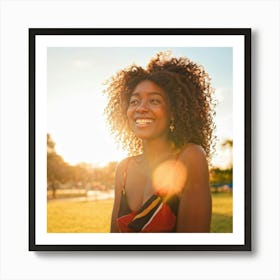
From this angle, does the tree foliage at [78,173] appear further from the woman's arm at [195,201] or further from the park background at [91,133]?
the woman's arm at [195,201]

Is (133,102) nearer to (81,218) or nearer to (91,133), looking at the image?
(91,133)

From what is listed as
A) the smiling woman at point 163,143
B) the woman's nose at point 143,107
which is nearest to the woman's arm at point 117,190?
the smiling woman at point 163,143

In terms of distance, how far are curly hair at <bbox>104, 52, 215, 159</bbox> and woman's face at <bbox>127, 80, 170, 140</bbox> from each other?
27 millimetres

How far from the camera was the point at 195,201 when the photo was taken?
87.7 inches

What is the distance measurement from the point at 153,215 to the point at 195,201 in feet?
0.72

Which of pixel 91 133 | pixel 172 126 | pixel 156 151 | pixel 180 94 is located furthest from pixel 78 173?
pixel 180 94

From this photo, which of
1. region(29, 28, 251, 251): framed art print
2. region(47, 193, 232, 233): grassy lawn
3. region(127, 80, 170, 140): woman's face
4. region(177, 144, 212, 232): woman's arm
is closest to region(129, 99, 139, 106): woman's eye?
region(127, 80, 170, 140): woman's face

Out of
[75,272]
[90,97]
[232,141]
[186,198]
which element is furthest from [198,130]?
[75,272]

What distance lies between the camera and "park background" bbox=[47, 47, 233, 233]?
88.1 inches

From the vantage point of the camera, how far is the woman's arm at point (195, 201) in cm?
222

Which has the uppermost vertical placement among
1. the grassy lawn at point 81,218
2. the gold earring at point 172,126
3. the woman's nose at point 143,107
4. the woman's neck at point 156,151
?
the woman's nose at point 143,107

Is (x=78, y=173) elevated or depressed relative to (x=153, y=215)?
elevated

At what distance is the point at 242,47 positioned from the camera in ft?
7.39
